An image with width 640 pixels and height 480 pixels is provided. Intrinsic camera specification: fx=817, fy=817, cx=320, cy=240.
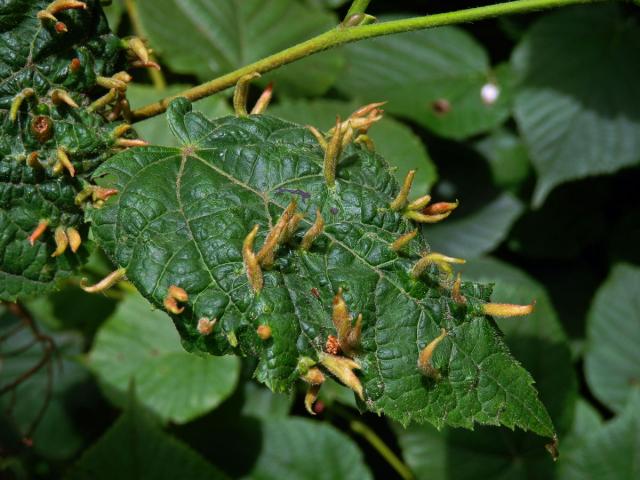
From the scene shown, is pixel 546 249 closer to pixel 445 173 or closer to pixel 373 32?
pixel 445 173

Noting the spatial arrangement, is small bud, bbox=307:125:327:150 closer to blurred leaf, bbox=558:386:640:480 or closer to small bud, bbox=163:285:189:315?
small bud, bbox=163:285:189:315

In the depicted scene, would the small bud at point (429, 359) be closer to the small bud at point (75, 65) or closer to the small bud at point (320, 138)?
the small bud at point (320, 138)

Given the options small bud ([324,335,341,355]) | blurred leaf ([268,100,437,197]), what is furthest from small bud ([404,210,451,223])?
blurred leaf ([268,100,437,197])

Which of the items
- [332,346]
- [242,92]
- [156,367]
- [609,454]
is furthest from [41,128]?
[609,454]

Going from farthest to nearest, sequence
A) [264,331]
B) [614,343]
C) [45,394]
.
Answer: [614,343], [45,394], [264,331]

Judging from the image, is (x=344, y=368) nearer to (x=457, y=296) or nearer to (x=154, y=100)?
(x=457, y=296)

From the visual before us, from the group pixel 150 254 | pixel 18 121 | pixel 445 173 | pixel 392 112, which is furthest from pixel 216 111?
pixel 150 254

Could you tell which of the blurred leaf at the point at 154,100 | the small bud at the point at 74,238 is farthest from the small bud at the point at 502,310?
the blurred leaf at the point at 154,100
